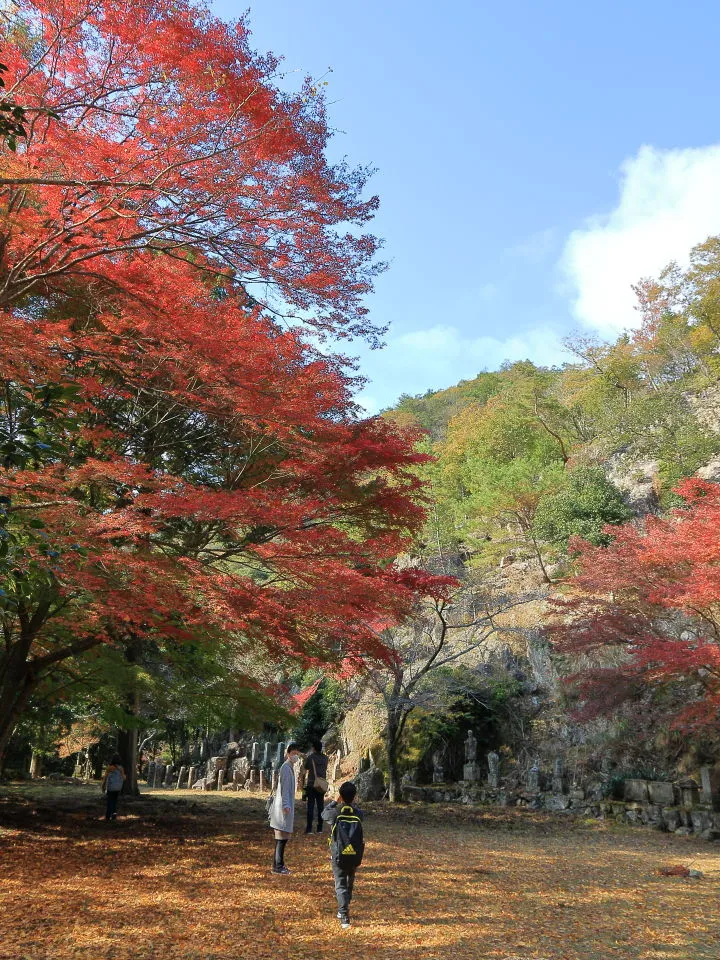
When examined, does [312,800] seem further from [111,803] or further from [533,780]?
[533,780]

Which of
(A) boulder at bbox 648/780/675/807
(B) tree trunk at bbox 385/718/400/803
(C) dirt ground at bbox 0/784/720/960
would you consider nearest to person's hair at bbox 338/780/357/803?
(C) dirt ground at bbox 0/784/720/960

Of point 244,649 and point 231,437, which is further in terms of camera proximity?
point 244,649

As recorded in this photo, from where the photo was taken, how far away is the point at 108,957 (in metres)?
4.17

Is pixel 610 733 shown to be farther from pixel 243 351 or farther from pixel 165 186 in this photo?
pixel 165 186

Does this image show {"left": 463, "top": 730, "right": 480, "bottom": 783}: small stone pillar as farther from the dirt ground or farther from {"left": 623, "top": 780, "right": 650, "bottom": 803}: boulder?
the dirt ground

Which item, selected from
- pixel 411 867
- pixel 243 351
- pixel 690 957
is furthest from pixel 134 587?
pixel 690 957

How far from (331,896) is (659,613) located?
9194mm

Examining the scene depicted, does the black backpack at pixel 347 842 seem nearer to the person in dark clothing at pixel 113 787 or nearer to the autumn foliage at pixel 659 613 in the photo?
the person in dark clothing at pixel 113 787

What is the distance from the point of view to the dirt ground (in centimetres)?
461

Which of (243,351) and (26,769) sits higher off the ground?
(243,351)

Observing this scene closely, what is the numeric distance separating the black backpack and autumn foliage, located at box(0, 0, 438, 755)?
107 inches

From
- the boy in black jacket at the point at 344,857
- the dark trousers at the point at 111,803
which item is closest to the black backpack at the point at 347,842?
the boy in black jacket at the point at 344,857

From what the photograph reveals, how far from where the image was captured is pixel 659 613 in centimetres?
1264

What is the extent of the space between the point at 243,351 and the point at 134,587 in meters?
2.65
